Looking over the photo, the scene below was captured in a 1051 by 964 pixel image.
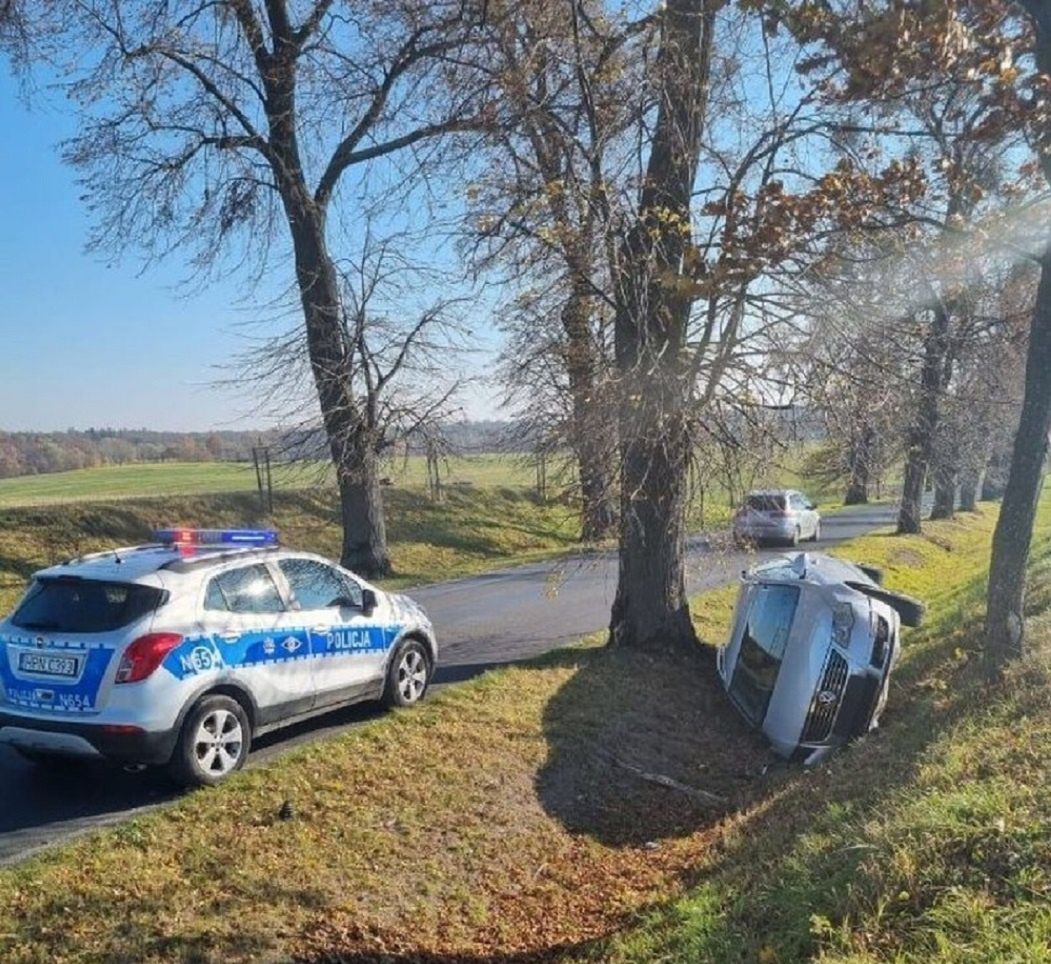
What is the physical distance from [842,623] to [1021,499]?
1.88 metres

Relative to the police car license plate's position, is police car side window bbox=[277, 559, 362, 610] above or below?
above

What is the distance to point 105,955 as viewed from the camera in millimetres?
4637

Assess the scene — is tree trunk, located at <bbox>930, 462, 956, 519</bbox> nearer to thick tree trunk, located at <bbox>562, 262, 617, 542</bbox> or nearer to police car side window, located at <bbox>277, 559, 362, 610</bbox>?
thick tree trunk, located at <bbox>562, 262, 617, 542</bbox>

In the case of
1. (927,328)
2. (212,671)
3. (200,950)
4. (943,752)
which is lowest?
(200,950)

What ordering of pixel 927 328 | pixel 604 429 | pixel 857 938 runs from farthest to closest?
pixel 927 328 → pixel 604 429 → pixel 857 938

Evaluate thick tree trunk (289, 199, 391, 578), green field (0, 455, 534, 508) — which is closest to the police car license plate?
thick tree trunk (289, 199, 391, 578)

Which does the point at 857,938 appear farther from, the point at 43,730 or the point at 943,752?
the point at 43,730

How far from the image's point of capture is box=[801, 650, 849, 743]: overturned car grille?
8383 millimetres

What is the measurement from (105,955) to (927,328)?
32.3 ft

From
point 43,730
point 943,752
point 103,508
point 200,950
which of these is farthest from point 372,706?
point 103,508

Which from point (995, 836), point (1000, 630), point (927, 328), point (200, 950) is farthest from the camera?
point (927, 328)

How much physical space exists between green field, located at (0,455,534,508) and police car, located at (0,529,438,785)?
506 inches

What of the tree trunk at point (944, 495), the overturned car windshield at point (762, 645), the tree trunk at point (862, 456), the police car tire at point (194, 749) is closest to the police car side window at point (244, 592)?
the police car tire at point (194, 749)

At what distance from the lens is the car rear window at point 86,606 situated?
649 cm
